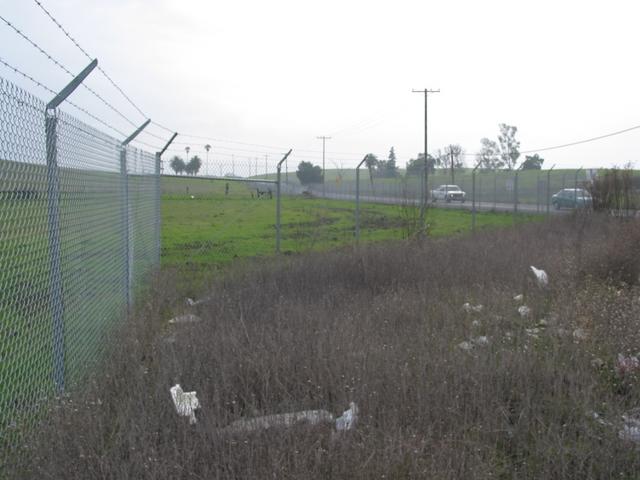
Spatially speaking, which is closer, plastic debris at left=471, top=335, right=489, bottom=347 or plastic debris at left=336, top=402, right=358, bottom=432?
plastic debris at left=336, top=402, right=358, bottom=432

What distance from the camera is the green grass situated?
11.8 m

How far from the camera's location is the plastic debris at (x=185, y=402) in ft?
11.9

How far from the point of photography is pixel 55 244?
366 cm

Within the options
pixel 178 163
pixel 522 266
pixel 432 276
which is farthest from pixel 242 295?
pixel 178 163

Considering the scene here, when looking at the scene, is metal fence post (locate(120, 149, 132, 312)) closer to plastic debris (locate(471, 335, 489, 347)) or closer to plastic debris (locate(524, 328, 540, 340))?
plastic debris (locate(471, 335, 489, 347))

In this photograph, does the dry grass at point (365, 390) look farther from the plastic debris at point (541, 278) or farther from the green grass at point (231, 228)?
the green grass at point (231, 228)

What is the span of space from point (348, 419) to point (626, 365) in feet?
7.29

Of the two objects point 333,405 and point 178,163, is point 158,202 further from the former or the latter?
point 333,405

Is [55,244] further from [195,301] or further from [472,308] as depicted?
[472,308]

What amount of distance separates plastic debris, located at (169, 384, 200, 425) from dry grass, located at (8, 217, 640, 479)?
0.05 m

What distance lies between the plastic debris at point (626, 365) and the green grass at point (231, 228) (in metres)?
6.89

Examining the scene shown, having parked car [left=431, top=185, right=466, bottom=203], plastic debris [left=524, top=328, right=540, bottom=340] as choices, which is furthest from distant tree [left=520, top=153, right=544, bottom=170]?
plastic debris [left=524, top=328, right=540, bottom=340]

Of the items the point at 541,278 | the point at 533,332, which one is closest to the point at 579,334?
the point at 533,332

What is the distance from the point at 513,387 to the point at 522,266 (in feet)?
16.2
